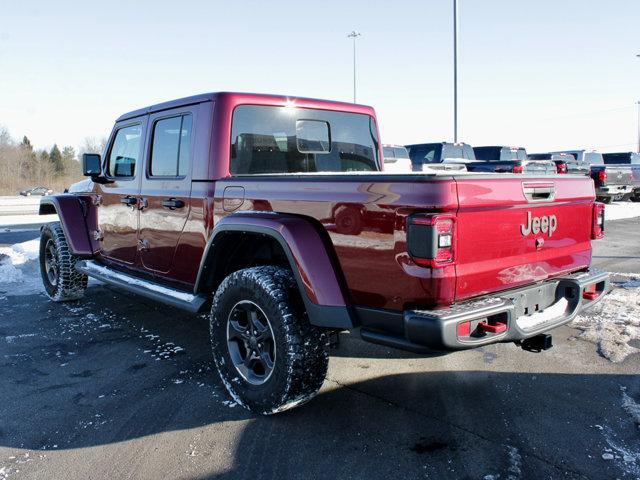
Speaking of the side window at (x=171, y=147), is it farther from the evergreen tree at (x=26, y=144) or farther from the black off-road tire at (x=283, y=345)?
the evergreen tree at (x=26, y=144)

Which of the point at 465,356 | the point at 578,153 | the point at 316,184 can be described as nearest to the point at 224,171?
the point at 316,184

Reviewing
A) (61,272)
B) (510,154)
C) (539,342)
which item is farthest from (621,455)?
(510,154)

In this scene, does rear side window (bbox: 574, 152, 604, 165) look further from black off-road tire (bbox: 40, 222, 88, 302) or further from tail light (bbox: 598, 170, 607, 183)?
black off-road tire (bbox: 40, 222, 88, 302)

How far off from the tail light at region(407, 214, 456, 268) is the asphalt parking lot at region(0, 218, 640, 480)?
1034mm

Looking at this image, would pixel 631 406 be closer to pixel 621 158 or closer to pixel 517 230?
pixel 517 230

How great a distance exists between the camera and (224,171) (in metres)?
3.86

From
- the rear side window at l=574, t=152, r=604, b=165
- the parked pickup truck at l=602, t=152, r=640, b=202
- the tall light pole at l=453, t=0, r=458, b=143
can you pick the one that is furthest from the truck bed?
the rear side window at l=574, t=152, r=604, b=165

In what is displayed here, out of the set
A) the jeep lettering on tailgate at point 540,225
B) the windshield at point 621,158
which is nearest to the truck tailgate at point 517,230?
the jeep lettering on tailgate at point 540,225

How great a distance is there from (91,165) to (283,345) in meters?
3.18

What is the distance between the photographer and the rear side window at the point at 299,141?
405cm

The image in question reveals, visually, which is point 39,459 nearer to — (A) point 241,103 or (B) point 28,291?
(A) point 241,103

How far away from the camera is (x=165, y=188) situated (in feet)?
14.1

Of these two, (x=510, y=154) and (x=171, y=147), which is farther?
(x=510, y=154)

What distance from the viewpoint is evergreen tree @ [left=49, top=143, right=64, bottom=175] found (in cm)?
8043
